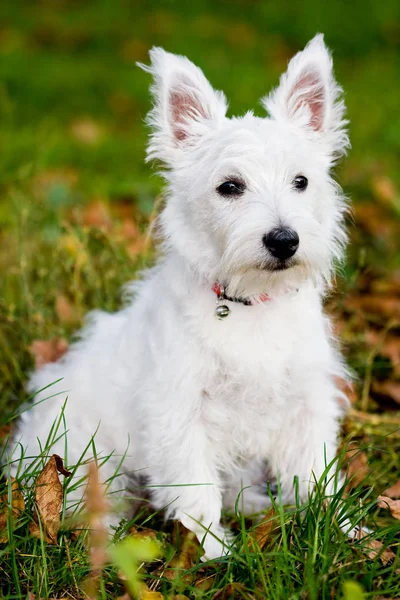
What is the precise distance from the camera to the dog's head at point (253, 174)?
8.95 feet

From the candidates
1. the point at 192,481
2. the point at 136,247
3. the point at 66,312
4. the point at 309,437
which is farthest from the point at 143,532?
the point at 136,247

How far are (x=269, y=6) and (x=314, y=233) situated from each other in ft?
36.6

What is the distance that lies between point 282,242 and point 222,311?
Answer: 434mm

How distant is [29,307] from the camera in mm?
4184

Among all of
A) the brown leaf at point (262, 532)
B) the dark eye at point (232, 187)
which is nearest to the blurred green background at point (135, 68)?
the dark eye at point (232, 187)

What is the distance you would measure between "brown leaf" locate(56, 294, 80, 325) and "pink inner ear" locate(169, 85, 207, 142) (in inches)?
65.6

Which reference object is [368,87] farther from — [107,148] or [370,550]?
[370,550]

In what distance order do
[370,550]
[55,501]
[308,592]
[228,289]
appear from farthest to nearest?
1. [228,289]
2. [55,501]
3. [370,550]
4. [308,592]

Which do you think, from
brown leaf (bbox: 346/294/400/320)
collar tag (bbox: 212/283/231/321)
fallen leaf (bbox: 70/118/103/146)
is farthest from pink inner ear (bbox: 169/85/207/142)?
fallen leaf (bbox: 70/118/103/146)

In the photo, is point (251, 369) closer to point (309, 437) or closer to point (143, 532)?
point (309, 437)

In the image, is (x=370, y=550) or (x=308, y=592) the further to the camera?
(x=370, y=550)

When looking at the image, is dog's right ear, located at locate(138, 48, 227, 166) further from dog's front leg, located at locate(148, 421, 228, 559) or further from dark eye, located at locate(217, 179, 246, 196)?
dog's front leg, located at locate(148, 421, 228, 559)

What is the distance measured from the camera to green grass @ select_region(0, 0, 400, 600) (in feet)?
8.23

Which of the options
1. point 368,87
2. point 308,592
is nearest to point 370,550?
point 308,592
